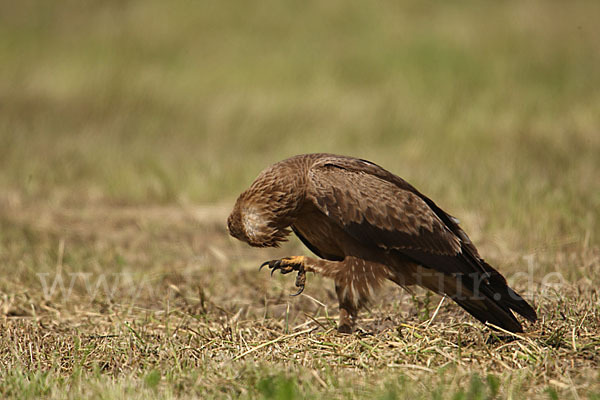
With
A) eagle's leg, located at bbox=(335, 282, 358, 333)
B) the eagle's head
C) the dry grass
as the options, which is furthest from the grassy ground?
the eagle's head

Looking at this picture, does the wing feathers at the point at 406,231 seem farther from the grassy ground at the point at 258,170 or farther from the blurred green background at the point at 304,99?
the blurred green background at the point at 304,99

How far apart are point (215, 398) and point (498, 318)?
1.74m

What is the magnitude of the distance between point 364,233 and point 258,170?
5230 millimetres

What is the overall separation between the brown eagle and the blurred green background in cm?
Answer: 271

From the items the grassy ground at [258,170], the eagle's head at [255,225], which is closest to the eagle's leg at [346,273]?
the eagle's head at [255,225]

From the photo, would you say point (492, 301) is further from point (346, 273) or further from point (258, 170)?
point (258, 170)

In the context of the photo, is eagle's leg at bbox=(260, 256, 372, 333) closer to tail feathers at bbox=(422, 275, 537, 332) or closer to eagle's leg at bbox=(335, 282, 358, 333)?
eagle's leg at bbox=(335, 282, 358, 333)

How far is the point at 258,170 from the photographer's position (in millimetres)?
9516

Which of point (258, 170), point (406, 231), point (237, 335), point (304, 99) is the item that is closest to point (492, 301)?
point (406, 231)

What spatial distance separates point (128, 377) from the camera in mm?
3807

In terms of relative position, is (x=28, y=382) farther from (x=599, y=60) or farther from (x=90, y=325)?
(x=599, y=60)

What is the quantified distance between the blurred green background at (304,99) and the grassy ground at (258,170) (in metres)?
0.04

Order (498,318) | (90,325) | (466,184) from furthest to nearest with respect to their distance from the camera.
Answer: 1. (466,184)
2. (90,325)
3. (498,318)

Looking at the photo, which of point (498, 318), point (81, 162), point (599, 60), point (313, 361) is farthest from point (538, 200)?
point (599, 60)
